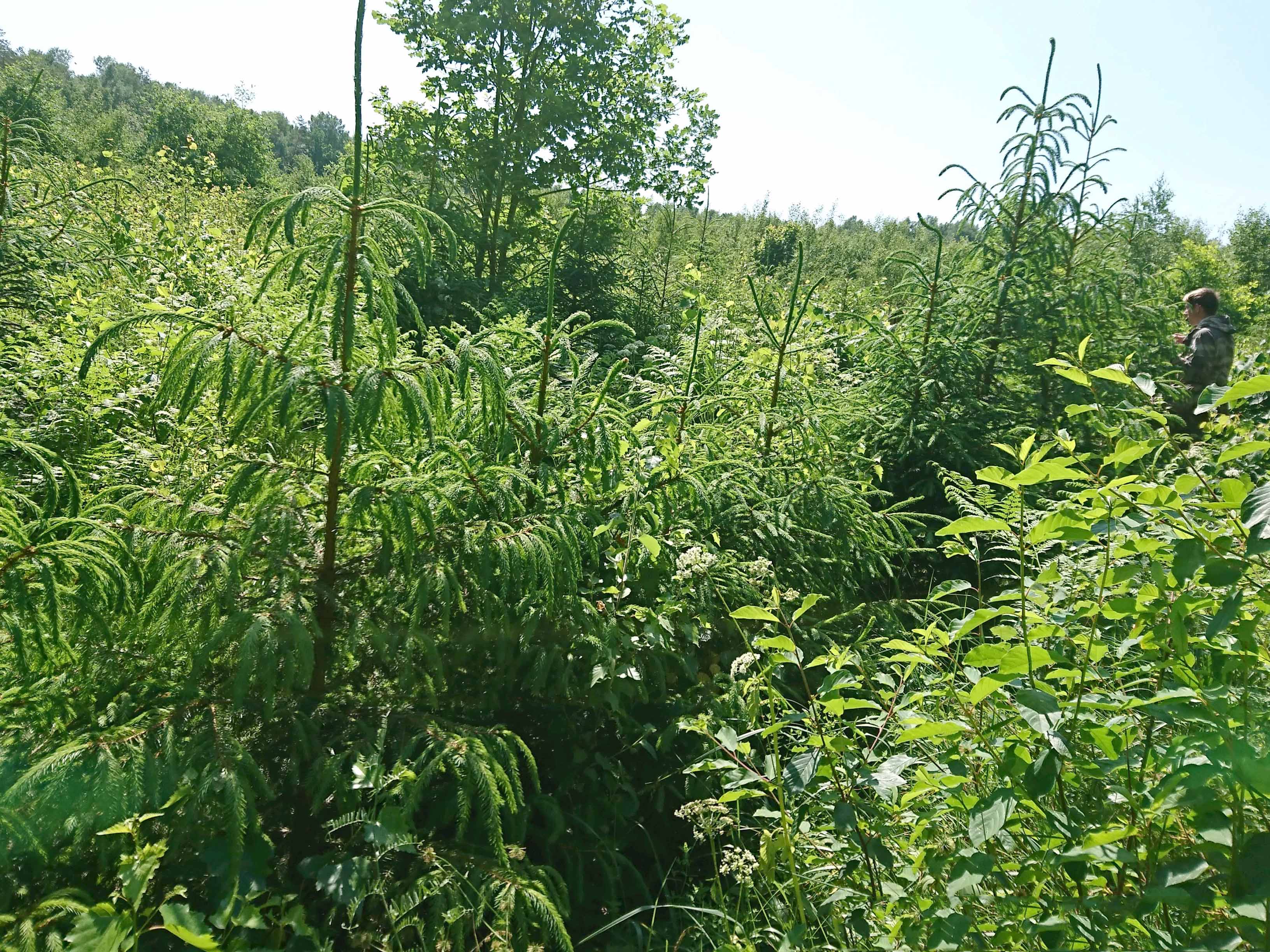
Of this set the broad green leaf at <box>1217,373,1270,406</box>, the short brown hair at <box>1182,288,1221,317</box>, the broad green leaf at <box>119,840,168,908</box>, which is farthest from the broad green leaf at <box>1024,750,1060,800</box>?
the short brown hair at <box>1182,288,1221,317</box>

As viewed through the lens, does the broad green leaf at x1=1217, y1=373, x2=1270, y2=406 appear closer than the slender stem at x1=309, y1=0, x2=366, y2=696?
Yes

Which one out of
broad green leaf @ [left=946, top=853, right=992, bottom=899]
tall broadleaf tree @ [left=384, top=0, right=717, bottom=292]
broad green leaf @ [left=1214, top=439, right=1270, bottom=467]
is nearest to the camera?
broad green leaf @ [left=1214, top=439, right=1270, bottom=467]

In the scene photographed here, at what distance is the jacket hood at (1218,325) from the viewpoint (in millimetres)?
6180

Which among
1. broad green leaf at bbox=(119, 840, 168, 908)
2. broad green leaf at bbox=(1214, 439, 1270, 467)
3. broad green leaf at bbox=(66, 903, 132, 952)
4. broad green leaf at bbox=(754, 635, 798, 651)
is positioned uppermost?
broad green leaf at bbox=(1214, 439, 1270, 467)

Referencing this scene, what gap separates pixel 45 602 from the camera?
64.7 inches

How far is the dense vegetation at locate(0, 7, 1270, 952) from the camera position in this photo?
1.44m

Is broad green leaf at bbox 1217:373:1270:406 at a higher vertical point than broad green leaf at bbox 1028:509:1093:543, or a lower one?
higher

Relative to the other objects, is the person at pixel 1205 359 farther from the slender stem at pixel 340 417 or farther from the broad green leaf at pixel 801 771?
the slender stem at pixel 340 417

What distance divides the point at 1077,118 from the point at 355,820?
5719 millimetres

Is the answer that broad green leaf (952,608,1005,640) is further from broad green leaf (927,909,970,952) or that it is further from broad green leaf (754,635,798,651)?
broad green leaf (927,909,970,952)

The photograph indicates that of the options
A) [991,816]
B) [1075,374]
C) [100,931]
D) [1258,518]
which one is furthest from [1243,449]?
[100,931]

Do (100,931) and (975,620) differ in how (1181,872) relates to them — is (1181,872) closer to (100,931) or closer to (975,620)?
(975,620)

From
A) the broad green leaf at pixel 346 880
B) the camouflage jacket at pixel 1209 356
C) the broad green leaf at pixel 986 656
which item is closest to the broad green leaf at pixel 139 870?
the broad green leaf at pixel 346 880

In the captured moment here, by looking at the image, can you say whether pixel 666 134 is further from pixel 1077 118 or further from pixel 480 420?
pixel 480 420
